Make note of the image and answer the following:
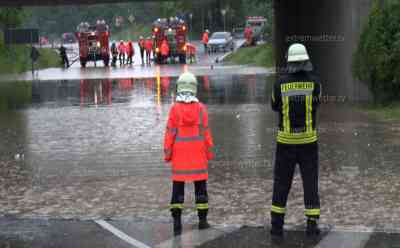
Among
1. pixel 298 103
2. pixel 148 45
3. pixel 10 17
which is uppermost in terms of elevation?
pixel 10 17

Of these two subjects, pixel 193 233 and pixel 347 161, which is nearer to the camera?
pixel 193 233

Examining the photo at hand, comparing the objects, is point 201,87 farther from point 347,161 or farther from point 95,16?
point 95,16

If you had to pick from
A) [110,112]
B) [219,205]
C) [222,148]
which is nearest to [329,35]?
[110,112]

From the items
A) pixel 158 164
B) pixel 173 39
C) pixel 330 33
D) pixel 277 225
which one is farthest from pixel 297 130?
pixel 173 39

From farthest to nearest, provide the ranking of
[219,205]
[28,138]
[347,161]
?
[28,138] < [347,161] < [219,205]

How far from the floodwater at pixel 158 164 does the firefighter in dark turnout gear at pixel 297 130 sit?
0.72m

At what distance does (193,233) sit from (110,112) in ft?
42.3

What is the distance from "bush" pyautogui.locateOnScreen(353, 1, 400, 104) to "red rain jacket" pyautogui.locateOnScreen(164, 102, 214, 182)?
10.8 meters

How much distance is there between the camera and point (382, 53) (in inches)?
713

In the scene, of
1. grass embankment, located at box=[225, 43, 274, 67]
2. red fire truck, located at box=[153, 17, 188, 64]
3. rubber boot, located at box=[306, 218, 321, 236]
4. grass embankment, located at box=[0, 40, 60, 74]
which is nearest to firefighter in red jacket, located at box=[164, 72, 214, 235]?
rubber boot, located at box=[306, 218, 321, 236]

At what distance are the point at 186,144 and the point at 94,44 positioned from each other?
45438 millimetres

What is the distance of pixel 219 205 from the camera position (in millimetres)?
9250

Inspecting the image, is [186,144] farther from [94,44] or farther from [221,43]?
[221,43]

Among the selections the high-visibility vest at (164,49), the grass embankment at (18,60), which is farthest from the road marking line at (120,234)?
the high-visibility vest at (164,49)
